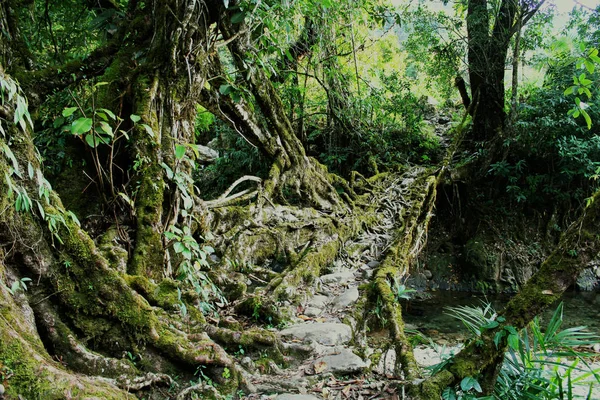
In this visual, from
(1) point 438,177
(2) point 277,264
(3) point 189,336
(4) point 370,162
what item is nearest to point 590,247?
(3) point 189,336

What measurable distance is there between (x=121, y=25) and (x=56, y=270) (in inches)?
99.2

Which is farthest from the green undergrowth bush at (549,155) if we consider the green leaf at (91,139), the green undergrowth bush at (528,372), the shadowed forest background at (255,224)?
the green leaf at (91,139)

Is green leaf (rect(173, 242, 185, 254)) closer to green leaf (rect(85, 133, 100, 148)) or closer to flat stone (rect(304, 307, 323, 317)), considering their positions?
green leaf (rect(85, 133, 100, 148))

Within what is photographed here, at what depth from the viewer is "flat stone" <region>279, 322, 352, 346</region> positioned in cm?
287

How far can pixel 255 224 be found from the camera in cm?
475

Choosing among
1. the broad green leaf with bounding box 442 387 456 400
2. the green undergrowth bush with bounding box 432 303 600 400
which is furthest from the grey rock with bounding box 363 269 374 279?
the broad green leaf with bounding box 442 387 456 400

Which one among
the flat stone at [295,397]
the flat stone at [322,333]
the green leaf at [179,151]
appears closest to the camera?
the flat stone at [295,397]

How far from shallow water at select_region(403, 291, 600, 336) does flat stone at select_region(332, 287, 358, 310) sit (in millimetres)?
2260

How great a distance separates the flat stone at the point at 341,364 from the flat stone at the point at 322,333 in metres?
0.26

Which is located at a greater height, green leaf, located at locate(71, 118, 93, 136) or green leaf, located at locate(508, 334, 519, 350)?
green leaf, located at locate(71, 118, 93, 136)

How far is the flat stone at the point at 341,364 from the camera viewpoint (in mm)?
2445

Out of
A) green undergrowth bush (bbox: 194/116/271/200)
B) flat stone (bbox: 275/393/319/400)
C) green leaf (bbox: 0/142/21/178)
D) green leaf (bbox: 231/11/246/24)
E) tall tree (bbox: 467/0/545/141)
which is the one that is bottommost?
flat stone (bbox: 275/393/319/400)

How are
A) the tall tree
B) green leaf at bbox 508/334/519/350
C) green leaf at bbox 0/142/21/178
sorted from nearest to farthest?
green leaf at bbox 0/142/21/178
green leaf at bbox 508/334/519/350
the tall tree

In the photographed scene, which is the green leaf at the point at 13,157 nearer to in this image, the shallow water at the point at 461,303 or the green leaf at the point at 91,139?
the green leaf at the point at 91,139
